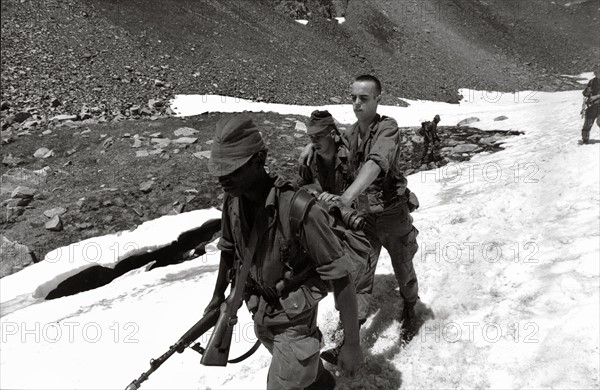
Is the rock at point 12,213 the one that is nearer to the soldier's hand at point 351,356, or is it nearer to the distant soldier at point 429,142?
the soldier's hand at point 351,356

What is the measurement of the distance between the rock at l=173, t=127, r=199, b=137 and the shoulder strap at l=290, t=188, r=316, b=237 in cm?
1143

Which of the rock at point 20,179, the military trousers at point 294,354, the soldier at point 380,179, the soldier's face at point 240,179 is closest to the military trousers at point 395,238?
the soldier at point 380,179

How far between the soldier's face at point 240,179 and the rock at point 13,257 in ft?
21.5

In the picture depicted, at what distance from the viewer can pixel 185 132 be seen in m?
13.2

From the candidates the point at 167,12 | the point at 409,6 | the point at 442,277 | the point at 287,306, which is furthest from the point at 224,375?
the point at 409,6

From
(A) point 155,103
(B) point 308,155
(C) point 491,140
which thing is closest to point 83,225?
(B) point 308,155

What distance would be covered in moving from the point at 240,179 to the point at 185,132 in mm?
11610

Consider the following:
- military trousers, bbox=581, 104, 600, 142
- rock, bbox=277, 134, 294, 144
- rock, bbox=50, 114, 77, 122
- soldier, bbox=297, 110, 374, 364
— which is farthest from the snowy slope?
rock, bbox=50, 114, 77, 122

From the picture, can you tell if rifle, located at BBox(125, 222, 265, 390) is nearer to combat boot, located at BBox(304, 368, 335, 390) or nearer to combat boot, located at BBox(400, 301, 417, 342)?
combat boot, located at BBox(304, 368, 335, 390)

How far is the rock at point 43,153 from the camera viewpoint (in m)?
11.7

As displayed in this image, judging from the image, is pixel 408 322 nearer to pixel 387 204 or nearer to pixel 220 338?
pixel 387 204

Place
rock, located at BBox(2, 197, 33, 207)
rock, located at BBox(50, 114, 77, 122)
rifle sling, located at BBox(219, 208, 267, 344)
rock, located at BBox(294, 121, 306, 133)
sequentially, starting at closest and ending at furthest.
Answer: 1. rifle sling, located at BBox(219, 208, 267, 344)
2. rock, located at BBox(2, 197, 33, 207)
3. rock, located at BBox(294, 121, 306, 133)
4. rock, located at BBox(50, 114, 77, 122)

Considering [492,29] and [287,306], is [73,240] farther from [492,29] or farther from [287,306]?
[492,29]

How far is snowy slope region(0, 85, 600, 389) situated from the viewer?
12.5 feet
